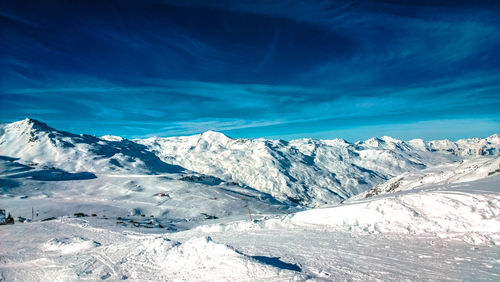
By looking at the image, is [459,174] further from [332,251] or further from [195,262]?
[195,262]

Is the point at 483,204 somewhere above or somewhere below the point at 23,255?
above

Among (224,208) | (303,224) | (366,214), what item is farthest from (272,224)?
(224,208)

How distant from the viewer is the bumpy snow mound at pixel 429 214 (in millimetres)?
12445

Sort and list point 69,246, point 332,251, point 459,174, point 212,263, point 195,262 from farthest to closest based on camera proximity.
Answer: point 459,174
point 69,246
point 332,251
point 195,262
point 212,263

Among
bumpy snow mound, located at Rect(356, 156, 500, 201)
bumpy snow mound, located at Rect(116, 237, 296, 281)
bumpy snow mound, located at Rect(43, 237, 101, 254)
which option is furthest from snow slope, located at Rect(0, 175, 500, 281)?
bumpy snow mound, located at Rect(356, 156, 500, 201)

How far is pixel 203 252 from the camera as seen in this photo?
11.4 m

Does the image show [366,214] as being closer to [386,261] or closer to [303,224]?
[303,224]

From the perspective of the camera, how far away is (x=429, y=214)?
14031mm

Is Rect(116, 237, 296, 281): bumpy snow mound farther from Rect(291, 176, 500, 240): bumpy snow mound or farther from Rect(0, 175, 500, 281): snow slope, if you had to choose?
Rect(291, 176, 500, 240): bumpy snow mound

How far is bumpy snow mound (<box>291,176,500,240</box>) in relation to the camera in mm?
12445

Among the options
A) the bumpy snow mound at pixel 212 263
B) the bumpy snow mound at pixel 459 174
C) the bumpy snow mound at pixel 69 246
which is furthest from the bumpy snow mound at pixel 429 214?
the bumpy snow mound at pixel 459 174

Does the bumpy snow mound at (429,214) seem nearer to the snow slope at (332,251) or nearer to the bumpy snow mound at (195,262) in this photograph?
the snow slope at (332,251)

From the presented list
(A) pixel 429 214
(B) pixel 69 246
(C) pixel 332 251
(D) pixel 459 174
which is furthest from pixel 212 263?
(D) pixel 459 174

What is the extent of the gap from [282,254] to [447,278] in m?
6.07
